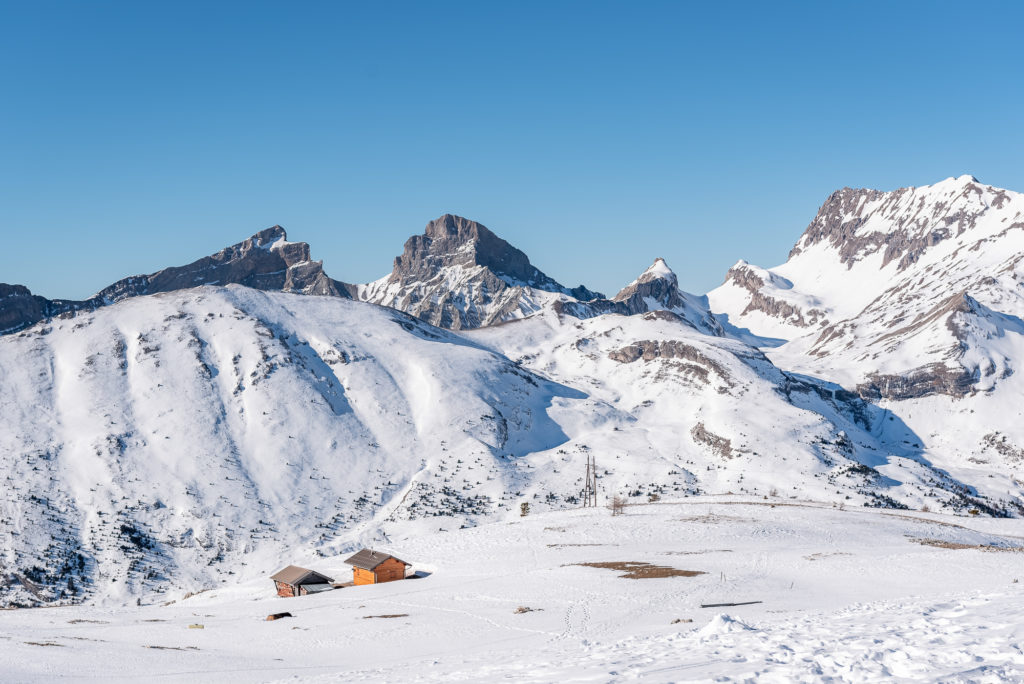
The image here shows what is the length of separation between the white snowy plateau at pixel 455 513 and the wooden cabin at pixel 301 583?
200 cm

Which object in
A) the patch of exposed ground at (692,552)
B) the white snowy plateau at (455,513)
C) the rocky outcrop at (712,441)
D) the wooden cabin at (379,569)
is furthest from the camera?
the rocky outcrop at (712,441)

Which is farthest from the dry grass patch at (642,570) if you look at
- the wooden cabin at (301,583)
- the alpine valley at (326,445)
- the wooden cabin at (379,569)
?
the alpine valley at (326,445)

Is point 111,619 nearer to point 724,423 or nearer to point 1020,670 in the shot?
point 1020,670

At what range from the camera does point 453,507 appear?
4771 inches

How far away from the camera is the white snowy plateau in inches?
1074

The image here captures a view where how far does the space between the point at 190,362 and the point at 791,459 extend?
374 ft

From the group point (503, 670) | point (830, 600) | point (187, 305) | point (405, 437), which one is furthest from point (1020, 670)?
point (187, 305)

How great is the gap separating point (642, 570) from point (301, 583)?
95.3 feet

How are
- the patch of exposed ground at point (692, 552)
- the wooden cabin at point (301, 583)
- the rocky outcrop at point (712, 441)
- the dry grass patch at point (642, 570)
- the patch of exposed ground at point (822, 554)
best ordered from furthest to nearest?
the rocky outcrop at point (712, 441)
the wooden cabin at point (301, 583)
the patch of exposed ground at point (692, 552)
the patch of exposed ground at point (822, 554)
the dry grass patch at point (642, 570)

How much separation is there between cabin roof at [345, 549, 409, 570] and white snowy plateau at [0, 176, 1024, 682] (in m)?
2.83

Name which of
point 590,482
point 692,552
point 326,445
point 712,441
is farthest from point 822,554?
point 712,441

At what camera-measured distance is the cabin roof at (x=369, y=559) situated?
6419cm

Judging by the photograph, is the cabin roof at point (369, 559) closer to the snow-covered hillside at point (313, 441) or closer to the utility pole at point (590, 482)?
the snow-covered hillside at point (313, 441)

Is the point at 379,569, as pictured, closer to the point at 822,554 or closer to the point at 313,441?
the point at 822,554
